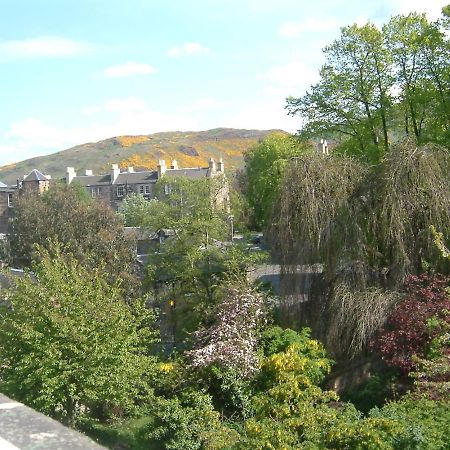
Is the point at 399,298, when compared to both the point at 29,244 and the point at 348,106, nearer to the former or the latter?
the point at 348,106

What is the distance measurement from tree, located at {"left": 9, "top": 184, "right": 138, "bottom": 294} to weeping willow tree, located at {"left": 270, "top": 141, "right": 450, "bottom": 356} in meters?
9.39

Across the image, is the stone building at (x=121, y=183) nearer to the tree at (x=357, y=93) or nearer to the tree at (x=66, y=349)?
the tree at (x=357, y=93)

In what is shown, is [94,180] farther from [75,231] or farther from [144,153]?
[144,153]

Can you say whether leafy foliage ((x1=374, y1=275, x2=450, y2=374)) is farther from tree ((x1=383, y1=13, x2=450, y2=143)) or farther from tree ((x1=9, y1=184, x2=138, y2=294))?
tree ((x1=9, y1=184, x2=138, y2=294))

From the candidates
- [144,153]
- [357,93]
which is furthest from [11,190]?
[144,153]

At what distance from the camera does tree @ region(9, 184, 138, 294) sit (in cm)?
2938

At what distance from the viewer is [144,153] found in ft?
418

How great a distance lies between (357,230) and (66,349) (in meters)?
8.83

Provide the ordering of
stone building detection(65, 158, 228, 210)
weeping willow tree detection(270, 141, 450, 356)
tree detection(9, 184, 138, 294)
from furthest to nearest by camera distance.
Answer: stone building detection(65, 158, 228, 210), tree detection(9, 184, 138, 294), weeping willow tree detection(270, 141, 450, 356)

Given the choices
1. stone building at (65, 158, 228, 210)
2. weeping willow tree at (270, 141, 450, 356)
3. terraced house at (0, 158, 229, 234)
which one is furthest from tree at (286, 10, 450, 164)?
stone building at (65, 158, 228, 210)

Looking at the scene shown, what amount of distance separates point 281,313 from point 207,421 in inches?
210

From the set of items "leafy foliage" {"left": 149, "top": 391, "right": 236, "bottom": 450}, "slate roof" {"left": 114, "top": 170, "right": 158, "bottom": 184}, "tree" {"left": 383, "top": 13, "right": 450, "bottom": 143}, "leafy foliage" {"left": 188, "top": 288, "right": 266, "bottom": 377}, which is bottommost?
"leafy foliage" {"left": 149, "top": 391, "right": 236, "bottom": 450}

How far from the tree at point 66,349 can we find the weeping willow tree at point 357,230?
5.34m

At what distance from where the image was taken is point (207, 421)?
15.4 meters
